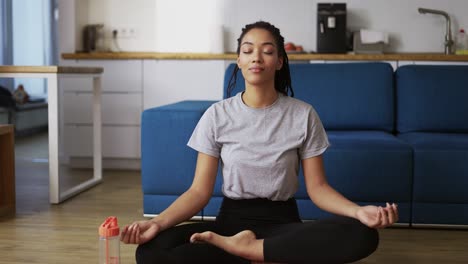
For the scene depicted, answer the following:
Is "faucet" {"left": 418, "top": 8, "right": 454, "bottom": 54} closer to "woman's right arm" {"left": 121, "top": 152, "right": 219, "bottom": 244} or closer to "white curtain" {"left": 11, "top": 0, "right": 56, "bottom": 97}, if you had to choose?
"woman's right arm" {"left": 121, "top": 152, "right": 219, "bottom": 244}

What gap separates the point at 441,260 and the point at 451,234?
0.44 m

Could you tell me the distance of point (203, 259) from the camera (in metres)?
1.76

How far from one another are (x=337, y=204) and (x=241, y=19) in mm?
3482

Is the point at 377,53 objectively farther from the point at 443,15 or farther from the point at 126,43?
the point at 126,43

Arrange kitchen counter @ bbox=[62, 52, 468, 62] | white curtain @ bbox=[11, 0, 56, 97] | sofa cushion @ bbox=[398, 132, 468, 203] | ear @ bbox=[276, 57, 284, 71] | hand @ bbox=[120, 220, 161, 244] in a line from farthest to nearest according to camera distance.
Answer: white curtain @ bbox=[11, 0, 56, 97] < kitchen counter @ bbox=[62, 52, 468, 62] < sofa cushion @ bbox=[398, 132, 468, 203] < ear @ bbox=[276, 57, 284, 71] < hand @ bbox=[120, 220, 161, 244]

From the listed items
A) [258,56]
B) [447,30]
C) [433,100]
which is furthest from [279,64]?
[447,30]

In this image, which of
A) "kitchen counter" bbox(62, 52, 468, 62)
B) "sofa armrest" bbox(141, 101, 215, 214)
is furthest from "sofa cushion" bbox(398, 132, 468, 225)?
"kitchen counter" bbox(62, 52, 468, 62)

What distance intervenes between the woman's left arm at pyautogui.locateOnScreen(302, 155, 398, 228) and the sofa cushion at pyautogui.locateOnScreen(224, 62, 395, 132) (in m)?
1.45

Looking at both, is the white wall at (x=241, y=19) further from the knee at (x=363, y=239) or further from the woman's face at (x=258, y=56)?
the knee at (x=363, y=239)

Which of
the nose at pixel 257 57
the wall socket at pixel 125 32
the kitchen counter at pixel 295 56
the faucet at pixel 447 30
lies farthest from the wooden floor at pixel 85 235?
the faucet at pixel 447 30

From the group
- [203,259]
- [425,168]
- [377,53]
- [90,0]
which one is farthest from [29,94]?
[203,259]

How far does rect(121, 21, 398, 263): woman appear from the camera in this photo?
179 cm

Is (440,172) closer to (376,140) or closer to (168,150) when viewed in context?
(376,140)

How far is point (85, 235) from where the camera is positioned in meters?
2.82
